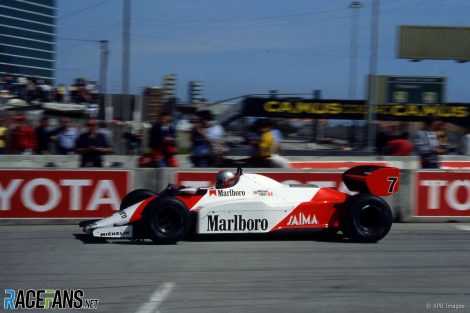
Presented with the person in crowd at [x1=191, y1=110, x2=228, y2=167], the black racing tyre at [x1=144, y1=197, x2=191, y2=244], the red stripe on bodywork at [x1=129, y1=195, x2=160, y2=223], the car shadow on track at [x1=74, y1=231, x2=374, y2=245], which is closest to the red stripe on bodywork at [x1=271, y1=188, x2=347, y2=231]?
the car shadow on track at [x1=74, y1=231, x2=374, y2=245]

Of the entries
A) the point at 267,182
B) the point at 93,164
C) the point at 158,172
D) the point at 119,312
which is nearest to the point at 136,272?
the point at 119,312

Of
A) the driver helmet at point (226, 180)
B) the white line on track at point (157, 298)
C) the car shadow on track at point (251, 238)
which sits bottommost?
the white line on track at point (157, 298)

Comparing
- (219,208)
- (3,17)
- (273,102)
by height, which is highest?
(3,17)

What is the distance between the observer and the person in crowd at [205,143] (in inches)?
507

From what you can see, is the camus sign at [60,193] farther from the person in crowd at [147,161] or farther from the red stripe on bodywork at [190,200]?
the red stripe on bodywork at [190,200]

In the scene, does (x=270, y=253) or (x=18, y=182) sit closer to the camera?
(x=270, y=253)

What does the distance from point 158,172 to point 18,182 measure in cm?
215

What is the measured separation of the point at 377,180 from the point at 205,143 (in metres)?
4.00

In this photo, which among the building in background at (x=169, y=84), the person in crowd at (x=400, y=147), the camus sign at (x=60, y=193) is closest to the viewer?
the camus sign at (x=60, y=193)

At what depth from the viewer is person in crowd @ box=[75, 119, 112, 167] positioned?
12508 mm

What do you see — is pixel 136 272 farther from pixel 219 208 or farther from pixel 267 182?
pixel 267 182

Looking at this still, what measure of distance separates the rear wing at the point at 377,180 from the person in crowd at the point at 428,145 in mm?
3148

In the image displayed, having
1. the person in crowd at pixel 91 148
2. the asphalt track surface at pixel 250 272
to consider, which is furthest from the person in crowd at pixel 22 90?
the asphalt track surface at pixel 250 272

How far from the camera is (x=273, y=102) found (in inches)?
1086
